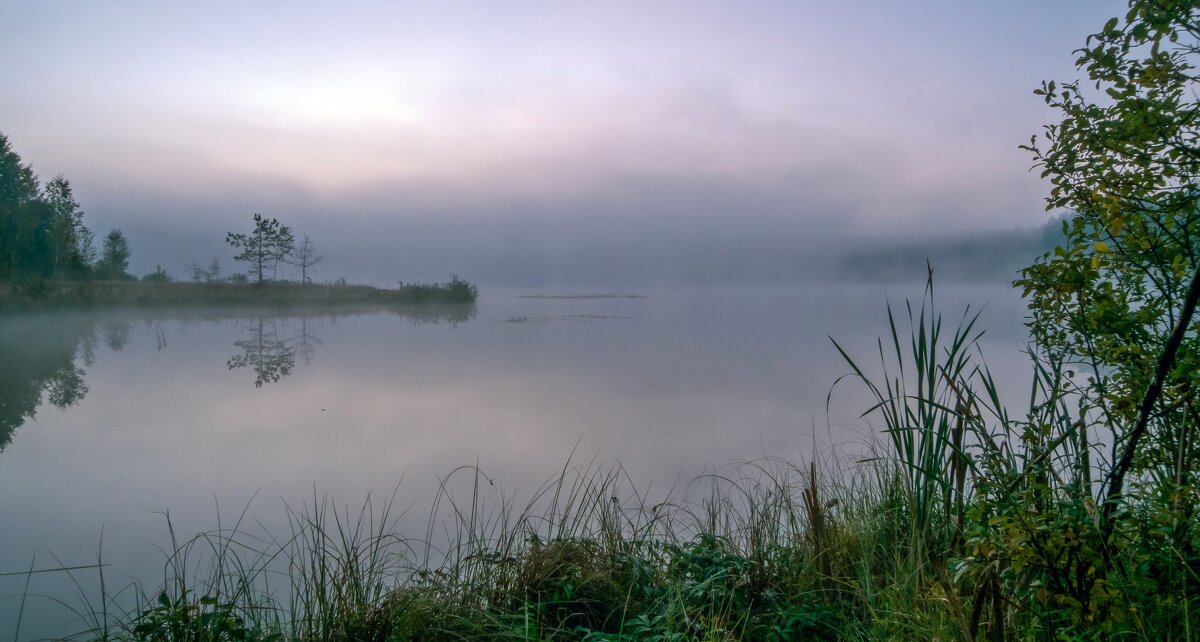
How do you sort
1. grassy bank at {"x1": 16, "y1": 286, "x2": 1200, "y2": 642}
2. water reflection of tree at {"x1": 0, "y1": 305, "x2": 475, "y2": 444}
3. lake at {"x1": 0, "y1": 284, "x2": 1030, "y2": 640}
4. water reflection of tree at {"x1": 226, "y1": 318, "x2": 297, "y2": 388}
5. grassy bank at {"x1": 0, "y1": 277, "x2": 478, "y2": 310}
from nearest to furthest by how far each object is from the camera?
grassy bank at {"x1": 16, "y1": 286, "x2": 1200, "y2": 642}, lake at {"x1": 0, "y1": 284, "x2": 1030, "y2": 640}, water reflection of tree at {"x1": 0, "y1": 305, "x2": 475, "y2": 444}, water reflection of tree at {"x1": 226, "y1": 318, "x2": 297, "y2": 388}, grassy bank at {"x1": 0, "y1": 277, "x2": 478, "y2": 310}

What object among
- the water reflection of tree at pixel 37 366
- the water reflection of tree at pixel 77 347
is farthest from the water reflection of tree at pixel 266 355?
the water reflection of tree at pixel 37 366

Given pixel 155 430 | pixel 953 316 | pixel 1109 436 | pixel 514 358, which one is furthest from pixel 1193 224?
pixel 953 316

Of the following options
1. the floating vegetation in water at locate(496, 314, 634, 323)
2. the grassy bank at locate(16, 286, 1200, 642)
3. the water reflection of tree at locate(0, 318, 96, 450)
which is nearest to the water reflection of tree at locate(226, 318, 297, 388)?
the water reflection of tree at locate(0, 318, 96, 450)

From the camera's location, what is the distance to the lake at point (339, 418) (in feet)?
11.9

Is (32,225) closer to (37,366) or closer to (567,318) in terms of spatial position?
(37,366)

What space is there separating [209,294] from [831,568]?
15214mm

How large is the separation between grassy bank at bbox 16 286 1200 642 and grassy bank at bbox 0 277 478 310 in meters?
8.01

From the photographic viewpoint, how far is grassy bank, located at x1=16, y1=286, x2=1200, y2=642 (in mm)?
1415

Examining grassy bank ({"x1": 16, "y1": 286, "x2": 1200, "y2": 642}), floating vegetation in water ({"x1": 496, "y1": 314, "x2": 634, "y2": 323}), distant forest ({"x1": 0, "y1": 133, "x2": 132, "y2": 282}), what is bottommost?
grassy bank ({"x1": 16, "y1": 286, "x2": 1200, "y2": 642})

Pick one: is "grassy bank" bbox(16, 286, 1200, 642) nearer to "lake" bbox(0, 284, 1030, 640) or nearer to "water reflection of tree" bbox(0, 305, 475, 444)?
"lake" bbox(0, 284, 1030, 640)

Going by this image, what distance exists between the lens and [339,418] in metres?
5.57

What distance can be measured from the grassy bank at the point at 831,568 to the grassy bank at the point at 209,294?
801cm

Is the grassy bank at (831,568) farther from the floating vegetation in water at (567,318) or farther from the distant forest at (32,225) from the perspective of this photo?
Result: the floating vegetation in water at (567,318)

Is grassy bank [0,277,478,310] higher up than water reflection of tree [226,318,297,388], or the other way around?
grassy bank [0,277,478,310]
